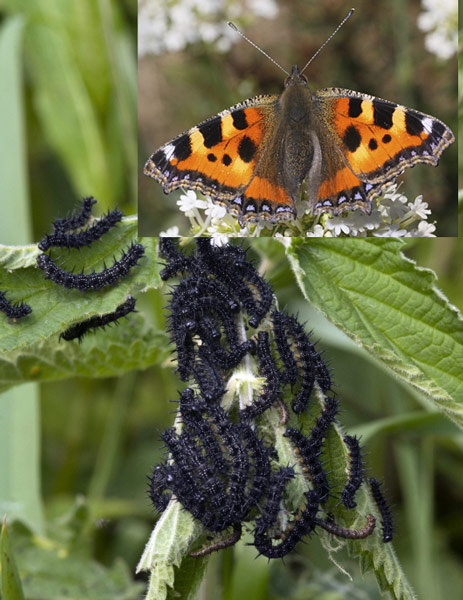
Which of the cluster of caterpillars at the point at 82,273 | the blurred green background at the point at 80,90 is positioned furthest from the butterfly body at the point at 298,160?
the blurred green background at the point at 80,90

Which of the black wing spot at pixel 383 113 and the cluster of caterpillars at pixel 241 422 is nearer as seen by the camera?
the cluster of caterpillars at pixel 241 422

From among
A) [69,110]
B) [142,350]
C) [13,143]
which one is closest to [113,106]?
[69,110]

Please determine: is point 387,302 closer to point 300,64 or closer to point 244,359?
point 244,359

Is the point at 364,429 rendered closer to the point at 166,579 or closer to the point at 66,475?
the point at 166,579

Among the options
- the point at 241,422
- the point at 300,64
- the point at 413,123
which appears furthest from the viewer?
the point at 300,64

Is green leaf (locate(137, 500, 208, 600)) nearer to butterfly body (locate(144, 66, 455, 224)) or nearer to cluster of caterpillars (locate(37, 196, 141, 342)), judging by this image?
cluster of caterpillars (locate(37, 196, 141, 342))

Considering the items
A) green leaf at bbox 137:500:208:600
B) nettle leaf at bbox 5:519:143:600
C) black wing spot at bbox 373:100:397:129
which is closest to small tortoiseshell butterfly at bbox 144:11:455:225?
black wing spot at bbox 373:100:397:129

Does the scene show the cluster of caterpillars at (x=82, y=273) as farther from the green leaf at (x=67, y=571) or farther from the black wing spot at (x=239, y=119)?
the green leaf at (x=67, y=571)

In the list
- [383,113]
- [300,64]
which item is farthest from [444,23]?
[383,113]

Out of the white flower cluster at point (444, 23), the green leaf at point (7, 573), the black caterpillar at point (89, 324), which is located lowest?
the green leaf at point (7, 573)
